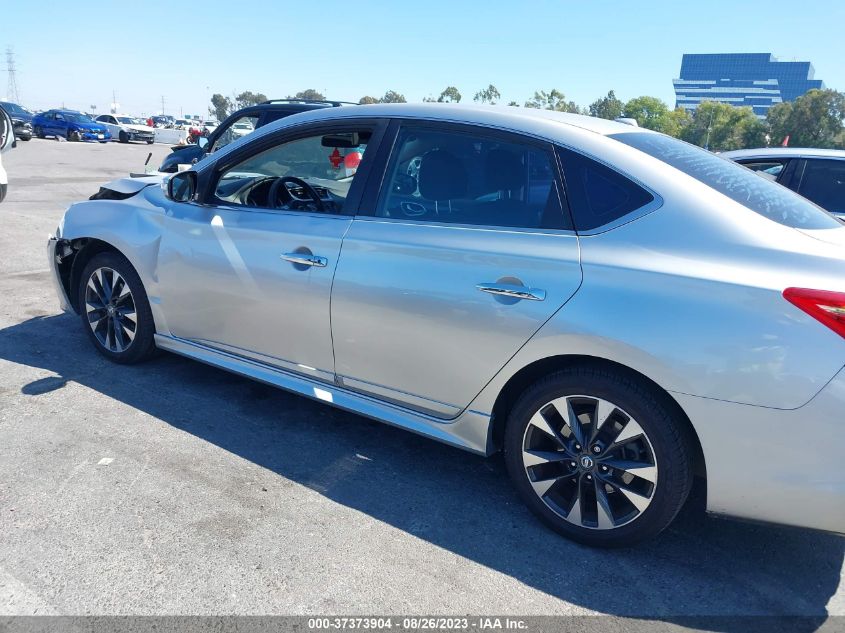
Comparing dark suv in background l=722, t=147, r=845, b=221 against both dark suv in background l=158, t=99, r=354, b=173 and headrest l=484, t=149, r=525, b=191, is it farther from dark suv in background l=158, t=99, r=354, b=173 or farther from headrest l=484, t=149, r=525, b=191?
dark suv in background l=158, t=99, r=354, b=173

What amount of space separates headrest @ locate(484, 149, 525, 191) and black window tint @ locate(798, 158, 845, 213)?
4148 millimetres

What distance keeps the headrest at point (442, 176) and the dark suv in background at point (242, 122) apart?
14.6 ft

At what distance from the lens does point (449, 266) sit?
2910 millimetres

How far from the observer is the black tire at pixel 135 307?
4.14 metres

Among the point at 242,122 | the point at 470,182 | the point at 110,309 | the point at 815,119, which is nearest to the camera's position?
the point at 470,182

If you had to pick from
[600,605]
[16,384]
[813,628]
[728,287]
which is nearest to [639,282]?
[728,287]

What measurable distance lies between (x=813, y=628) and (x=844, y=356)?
1.02m

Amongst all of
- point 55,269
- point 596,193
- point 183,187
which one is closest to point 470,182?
point 596,193

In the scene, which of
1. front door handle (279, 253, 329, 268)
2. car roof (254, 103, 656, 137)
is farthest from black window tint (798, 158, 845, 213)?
front door handle (279, 253, 329, 268)

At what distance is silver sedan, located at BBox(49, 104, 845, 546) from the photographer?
233 centimetres

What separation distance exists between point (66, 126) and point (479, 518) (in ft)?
131

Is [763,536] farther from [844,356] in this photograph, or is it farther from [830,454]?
[844,356]

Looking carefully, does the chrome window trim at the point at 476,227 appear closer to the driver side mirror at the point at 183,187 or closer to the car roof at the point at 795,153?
the driver side mirror at the point at 183,187

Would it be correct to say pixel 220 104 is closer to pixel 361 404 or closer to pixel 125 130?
pixel 125 130
